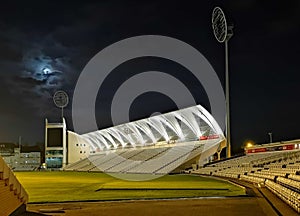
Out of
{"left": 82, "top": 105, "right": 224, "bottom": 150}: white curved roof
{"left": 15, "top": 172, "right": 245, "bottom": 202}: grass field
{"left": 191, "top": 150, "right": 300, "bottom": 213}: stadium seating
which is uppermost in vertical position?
{"left": 82, "top": 105, "right": 224, "bottom": 150}: white curved roof

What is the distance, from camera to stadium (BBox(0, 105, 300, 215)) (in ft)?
45.3

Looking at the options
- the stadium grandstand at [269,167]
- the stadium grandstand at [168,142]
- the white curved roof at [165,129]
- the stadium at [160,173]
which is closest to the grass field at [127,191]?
the stadium at [160,173]

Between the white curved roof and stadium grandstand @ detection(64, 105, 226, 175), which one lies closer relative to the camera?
stadium grandstand @ detection(64, 105, 226, 175)

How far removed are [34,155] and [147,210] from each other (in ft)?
295

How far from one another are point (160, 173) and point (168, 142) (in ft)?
69.7

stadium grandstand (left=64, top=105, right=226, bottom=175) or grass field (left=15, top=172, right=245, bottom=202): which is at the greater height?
stadium grandstand (left=64, top=105, right=226, bottom=175)

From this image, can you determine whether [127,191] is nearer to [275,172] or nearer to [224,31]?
[275,172]

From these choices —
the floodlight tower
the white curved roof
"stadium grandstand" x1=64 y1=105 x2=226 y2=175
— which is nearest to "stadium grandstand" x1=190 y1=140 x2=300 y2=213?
the floodlight tower

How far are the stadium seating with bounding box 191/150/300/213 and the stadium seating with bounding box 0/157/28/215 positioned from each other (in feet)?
22.7

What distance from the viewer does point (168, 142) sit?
6956cm

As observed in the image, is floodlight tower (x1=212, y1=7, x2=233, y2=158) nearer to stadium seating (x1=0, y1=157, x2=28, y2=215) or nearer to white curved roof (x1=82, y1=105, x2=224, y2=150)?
white curved roof (x1=82, y1=105, x2=224, y2=150)

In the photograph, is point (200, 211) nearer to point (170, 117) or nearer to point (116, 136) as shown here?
point (170, 117)

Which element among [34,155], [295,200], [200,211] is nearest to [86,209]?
[200,211]

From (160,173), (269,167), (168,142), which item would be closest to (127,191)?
(269,167)
